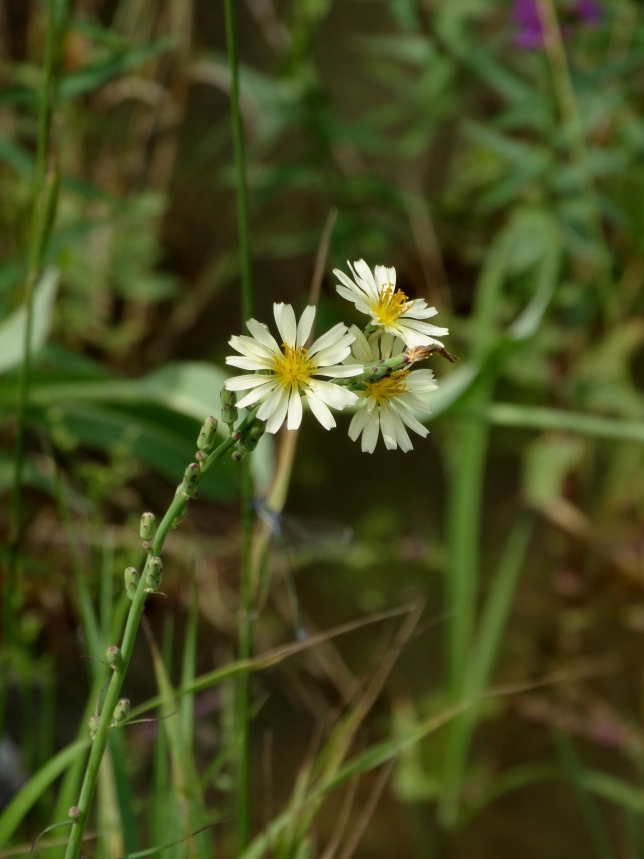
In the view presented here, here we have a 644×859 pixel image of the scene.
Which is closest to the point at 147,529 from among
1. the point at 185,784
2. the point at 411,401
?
the point at 411,401

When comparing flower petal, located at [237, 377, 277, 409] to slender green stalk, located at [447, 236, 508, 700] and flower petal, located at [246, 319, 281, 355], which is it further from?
slender green stalk, located at [447, 236, 508, 700]

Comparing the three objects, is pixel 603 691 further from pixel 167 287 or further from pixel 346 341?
pixel 346 341

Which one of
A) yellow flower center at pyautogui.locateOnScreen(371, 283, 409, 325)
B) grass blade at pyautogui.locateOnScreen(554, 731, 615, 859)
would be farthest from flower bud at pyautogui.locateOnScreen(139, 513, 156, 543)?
grass blade at pyautogui.locateOnScreen(554, 731, 615, 859)

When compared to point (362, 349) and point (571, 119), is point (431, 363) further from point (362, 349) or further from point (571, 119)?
point (362, 349)

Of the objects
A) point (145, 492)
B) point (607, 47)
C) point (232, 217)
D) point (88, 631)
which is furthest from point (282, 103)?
point (88, 631)

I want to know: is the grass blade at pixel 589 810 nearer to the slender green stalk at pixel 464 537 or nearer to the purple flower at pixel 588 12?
the slender green stalk at pixel 464 537

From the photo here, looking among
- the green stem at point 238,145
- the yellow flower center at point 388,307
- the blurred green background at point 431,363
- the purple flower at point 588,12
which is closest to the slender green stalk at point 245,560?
the green stem at point 238,145

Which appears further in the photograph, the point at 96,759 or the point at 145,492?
the point at 145,492
